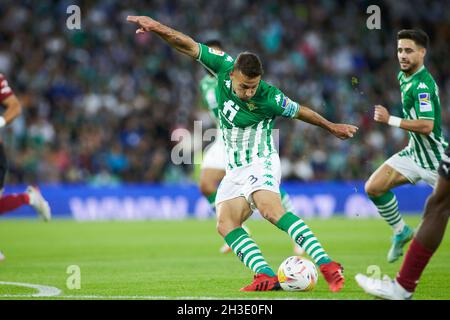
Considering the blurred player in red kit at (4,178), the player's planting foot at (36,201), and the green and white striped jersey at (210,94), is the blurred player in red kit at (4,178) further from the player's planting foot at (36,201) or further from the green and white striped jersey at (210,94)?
the green and white striped jersey at (210,94)

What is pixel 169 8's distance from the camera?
86.3ft

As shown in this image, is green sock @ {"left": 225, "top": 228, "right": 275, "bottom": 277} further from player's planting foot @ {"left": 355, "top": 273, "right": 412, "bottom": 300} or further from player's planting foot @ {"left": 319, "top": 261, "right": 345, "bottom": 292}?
player's planting foot @ {"left": 355, "top": 273, "right": 412, "bottom": 300}

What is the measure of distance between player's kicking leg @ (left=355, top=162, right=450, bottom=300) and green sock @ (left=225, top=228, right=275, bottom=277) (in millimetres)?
1471

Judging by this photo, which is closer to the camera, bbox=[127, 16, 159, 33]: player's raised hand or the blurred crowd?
bbox=[127, 16, 159, 33]: player's raised hand

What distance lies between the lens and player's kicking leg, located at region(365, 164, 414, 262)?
10.2 m

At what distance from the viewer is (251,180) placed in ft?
27.9

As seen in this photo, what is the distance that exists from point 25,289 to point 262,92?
3.05 metres

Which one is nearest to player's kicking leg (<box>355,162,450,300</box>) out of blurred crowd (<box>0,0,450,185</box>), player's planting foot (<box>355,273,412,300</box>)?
player's planting foot (<box>355,273,412,300</box>)

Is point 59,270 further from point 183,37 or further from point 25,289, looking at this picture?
point 183,37

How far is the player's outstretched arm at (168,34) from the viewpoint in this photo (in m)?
8.44

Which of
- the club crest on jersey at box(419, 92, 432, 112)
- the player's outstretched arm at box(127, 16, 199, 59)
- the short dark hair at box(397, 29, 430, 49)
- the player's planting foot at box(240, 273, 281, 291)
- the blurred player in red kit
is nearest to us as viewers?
the player's planting foot at box(240, 273, 281, 291)

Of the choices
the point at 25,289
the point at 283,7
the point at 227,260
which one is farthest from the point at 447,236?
the point at 283,7

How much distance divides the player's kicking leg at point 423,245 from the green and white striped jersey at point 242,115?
6.63 feet

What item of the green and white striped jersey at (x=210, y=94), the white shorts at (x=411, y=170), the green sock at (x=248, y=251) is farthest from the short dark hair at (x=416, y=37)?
the green and white striped jersey at (x=210, y=94)
